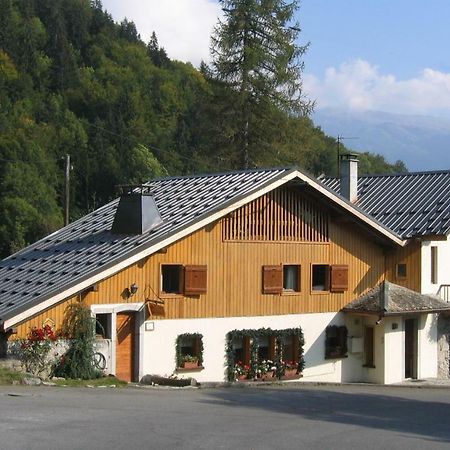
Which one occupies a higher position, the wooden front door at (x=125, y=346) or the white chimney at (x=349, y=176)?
the white chimney at (x=349, y=176)

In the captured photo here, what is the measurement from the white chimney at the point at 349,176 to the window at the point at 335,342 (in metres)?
6.19

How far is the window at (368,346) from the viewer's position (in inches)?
1189

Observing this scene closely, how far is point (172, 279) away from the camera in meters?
25.5

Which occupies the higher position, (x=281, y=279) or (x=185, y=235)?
(x=185, y=235)

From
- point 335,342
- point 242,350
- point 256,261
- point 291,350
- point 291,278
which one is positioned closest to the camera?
point 242,350

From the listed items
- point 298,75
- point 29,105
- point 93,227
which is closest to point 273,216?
point 93,227

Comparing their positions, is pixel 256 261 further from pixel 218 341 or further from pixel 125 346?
pixel 125 346

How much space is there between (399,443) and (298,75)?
35.0 m

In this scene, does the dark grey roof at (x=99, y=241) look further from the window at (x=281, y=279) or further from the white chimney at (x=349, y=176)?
the white chimney at (x=349, y=176)


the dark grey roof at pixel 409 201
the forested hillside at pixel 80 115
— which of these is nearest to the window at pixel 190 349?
the dark grey roof at pixel 409 201

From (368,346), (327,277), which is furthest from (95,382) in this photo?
(368,346)

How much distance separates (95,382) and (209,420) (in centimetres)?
611

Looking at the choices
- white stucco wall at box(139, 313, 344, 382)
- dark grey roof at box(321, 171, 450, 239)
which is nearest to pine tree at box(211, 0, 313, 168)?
dark grey roof at box(321, 171, 450, 239)

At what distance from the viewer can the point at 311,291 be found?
2878 cm
